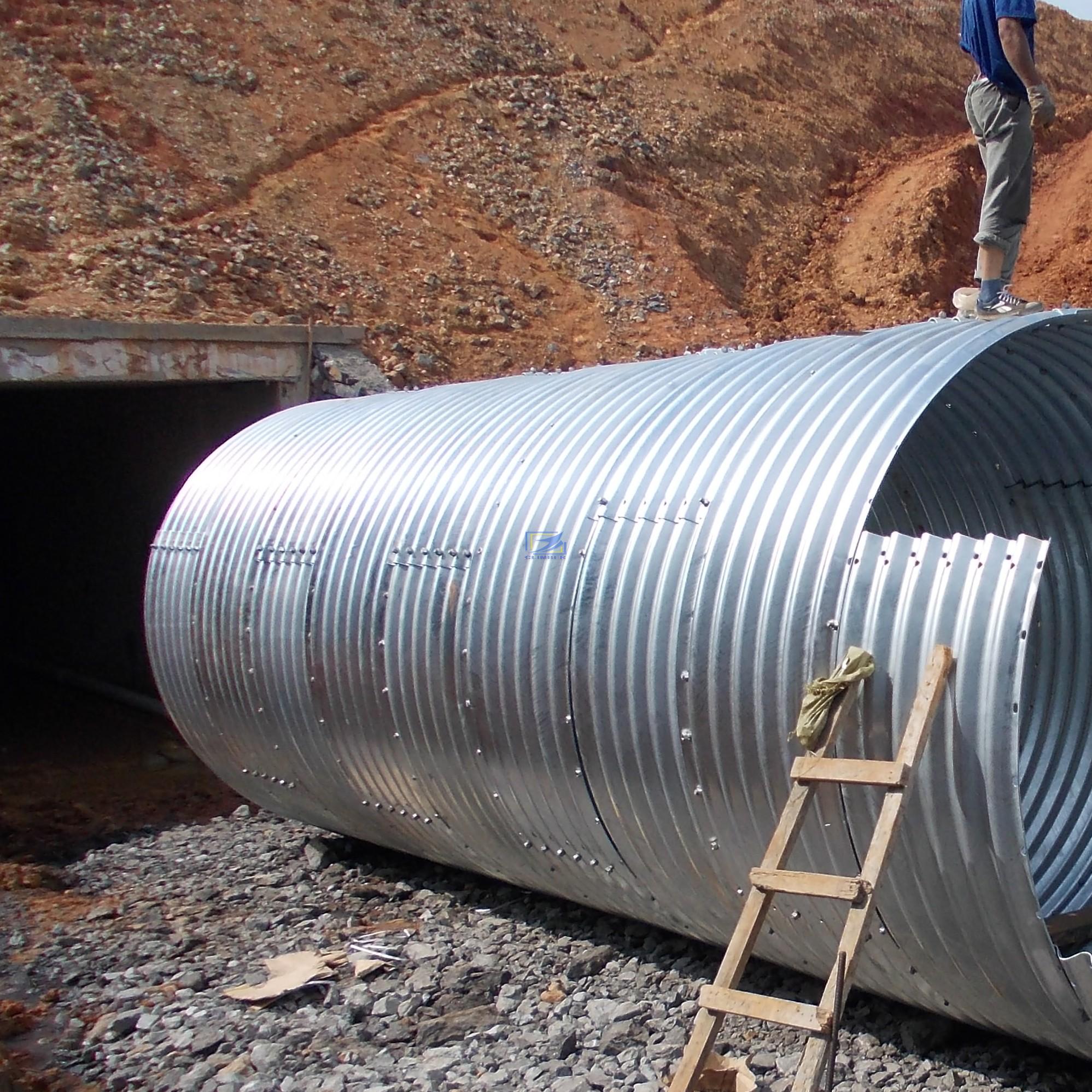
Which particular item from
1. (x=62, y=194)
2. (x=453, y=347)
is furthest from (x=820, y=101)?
(x=62, y=194)

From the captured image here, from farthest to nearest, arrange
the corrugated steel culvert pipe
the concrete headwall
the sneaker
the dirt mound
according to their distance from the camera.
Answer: the dirt mound → the concrete headwall → the sneaker → the corrugated steel culvert pipe

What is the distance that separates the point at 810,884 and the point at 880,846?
0.25 m

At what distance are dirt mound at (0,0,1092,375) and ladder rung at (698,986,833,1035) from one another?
378 inches

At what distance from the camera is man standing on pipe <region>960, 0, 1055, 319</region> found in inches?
263

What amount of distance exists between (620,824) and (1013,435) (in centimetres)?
262

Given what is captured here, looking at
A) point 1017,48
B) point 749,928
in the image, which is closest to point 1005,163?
point 1017,48

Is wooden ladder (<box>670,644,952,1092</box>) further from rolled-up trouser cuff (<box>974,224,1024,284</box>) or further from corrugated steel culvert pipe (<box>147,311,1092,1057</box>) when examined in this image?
rolled-up trouser cuff (<box>974,224,1024,284</box>)

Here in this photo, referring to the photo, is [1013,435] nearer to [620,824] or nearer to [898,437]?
[898,437]

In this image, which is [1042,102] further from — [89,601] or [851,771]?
[89,601]

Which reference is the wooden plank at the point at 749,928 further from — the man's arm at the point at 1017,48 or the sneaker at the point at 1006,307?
the man's arm at the point at 1017,48

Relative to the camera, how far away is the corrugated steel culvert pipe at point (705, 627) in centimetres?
423

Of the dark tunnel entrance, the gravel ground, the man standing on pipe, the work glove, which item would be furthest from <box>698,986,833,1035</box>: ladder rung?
the dark tunnel entrance

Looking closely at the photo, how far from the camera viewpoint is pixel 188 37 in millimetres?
19469

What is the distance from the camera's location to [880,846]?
3.95m
